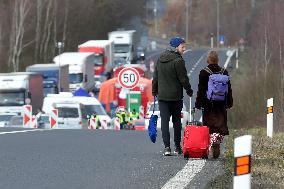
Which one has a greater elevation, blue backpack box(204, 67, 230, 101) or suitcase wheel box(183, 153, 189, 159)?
blue backpack box(204, 67, 230, 101)

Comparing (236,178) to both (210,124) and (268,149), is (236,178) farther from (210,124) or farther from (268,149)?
(268,149)

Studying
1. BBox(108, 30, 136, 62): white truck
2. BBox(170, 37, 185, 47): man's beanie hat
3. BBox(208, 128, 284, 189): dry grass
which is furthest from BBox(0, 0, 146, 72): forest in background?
BBox(170, 37, 185, 47): man's beanie hat

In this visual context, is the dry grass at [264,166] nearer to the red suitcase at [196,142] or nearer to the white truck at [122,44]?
the red suitcase at [196,142]

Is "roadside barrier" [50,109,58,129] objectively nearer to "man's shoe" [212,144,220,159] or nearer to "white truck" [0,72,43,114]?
"white truck" [0,72,43,114]

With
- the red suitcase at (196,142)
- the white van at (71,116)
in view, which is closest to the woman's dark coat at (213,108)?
the red suitcase at (196,142)

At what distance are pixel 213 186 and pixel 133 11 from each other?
4875 inches

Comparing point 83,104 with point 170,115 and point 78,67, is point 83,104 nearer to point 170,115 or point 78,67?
point 78,67

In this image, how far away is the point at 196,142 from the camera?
14930 mm

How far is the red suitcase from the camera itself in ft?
49.0

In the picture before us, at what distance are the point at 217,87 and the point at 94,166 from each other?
242 cm

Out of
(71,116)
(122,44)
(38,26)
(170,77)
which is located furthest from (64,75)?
(170,77)

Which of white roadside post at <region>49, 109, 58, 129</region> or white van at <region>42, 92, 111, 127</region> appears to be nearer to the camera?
white roadside post at <region>49, 109, 58, 129</region>

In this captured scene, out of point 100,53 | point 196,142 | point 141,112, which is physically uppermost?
point 100,53

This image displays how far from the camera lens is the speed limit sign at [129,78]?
120 feet
